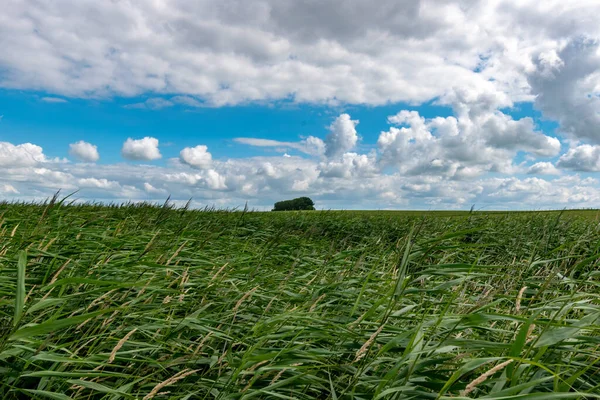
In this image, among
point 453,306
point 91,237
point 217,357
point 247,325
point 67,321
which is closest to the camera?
point 67,321

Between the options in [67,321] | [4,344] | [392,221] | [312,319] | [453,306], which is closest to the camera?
[67,321]

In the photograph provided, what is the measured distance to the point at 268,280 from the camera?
4012mm

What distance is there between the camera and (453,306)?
11.5 feet

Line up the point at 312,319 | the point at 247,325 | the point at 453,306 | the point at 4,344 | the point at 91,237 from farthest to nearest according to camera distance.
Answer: the point at 91,237
the point at 453,306
the point at 247,325
the point at 312,319
the point at 4,344

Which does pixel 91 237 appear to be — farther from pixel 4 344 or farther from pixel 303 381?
pixel 303 381

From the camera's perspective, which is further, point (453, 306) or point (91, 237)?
point (91, 237)

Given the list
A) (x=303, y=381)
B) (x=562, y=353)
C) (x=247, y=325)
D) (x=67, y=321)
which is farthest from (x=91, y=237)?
(x=562, y=353)

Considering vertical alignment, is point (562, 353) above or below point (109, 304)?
below

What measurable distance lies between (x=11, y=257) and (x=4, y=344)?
5.80ft

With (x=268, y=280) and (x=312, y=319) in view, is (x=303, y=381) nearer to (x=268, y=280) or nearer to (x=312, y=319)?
(x=312, y=319)

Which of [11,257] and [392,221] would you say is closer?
[11,257]

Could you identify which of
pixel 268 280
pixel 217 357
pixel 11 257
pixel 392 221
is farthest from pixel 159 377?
pixel 392 221

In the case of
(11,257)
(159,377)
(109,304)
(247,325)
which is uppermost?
(11,257)

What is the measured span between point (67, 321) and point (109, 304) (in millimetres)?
898
